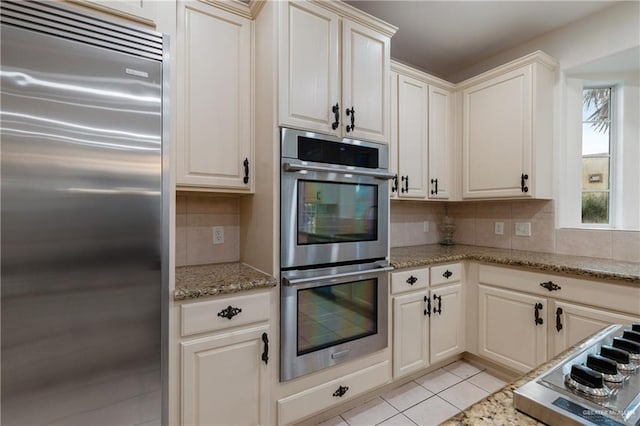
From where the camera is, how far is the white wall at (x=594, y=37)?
6.96 ft

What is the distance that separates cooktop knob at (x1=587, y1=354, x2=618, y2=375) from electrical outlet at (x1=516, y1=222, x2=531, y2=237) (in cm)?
248

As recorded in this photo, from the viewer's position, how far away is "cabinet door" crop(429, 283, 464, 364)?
2.29 meters

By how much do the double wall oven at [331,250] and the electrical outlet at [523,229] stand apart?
1.47 meters

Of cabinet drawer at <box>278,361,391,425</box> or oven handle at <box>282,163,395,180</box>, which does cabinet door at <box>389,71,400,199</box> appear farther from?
cabinet drawer at <box>278,361,391,425</box>

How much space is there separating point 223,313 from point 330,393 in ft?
2.79

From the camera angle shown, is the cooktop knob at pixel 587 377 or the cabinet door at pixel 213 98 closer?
the cooktop knob at pixel 587 377

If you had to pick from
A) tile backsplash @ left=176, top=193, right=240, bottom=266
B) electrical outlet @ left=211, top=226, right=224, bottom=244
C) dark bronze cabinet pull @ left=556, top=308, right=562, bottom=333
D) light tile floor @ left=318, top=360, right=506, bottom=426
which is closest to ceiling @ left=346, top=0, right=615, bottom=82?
tile backsplash @ left=176, top=193, right=240, bottom=266

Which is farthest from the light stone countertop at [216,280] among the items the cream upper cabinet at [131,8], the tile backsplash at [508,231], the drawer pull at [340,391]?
the tile backsplash at [508,231]

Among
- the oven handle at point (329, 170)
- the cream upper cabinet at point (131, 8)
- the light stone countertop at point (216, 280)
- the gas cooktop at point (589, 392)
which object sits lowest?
the light stone countertop at point (216, 280)

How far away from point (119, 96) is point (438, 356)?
257 centimetres

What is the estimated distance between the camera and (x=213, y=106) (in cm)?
176

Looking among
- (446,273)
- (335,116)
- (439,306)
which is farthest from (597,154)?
(335,116)

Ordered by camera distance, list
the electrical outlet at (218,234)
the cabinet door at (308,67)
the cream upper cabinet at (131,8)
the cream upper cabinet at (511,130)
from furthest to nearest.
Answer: the cream upper cabinet at (511,130)
the electrical outlet at (218,234)
the cabinet door at (308,67)
the cream upper cabinet at (131,8)

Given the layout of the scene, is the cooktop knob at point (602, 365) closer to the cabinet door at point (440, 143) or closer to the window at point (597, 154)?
the cabinet door at point (440, 143)
